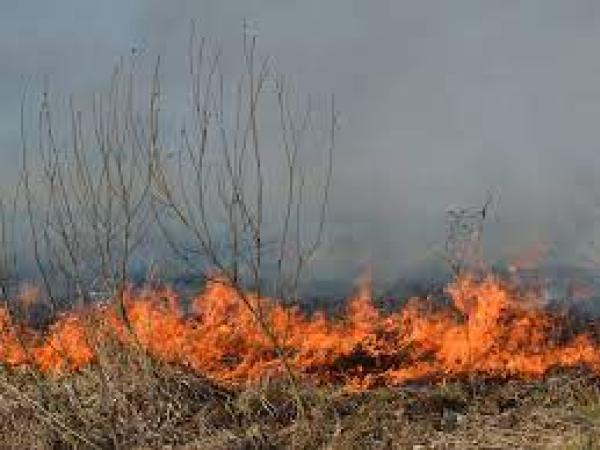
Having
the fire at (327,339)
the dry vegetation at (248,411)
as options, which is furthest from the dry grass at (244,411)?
the fire at (327,339)

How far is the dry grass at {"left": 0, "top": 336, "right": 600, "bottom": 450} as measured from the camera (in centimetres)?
854

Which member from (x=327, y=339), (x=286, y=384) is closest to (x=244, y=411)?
(x=286, y=384)

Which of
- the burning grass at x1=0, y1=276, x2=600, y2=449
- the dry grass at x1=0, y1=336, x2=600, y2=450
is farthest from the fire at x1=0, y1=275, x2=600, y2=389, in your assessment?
the dry grass at x1=0, y1=336, x2=600, y2=450

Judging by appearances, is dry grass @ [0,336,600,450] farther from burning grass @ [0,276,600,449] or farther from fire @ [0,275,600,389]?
fire @ [0,275,600,389]

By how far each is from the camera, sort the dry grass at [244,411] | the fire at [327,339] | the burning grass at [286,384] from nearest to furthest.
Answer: the dry grass at [244,411] → the burning grass at [286,384] → the fire at [327,339]

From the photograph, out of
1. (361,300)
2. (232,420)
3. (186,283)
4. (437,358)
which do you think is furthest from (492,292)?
(232,420)

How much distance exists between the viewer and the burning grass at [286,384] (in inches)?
341

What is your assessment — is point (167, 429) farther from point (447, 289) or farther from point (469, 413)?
point (447, 289)

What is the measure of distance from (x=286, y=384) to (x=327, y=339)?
1857mm

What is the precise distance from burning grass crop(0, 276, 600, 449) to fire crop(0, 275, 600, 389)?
0.02m

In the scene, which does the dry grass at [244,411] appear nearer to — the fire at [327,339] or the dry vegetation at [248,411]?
the dry vegetation at [248,411]

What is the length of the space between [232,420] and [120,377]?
98cm

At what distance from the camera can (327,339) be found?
37.4 ft

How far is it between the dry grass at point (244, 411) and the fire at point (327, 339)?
0.89ft
